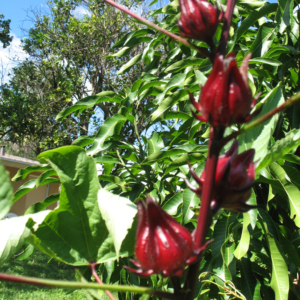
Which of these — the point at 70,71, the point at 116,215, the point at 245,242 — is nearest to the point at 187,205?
the point at 245,242

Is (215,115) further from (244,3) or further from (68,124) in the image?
(68,124)

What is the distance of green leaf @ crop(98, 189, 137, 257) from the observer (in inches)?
18.9

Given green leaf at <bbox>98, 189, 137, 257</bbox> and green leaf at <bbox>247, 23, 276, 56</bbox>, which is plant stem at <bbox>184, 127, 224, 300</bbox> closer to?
green leaf at <bbox>98, 189, 137, 257</bbox>

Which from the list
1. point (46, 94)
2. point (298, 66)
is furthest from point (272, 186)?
point (46, 94)

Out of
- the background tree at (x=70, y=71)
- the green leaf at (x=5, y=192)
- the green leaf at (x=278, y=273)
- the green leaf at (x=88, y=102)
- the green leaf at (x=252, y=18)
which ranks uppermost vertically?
the background tree at (x=70, y=71)

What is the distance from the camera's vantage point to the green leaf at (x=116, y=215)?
479 millimetres

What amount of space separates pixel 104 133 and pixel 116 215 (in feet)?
3.93

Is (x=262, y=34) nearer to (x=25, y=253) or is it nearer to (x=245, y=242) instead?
(x=245, y=242)

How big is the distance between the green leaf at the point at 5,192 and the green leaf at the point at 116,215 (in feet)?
0.50

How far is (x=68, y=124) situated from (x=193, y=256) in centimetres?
1112

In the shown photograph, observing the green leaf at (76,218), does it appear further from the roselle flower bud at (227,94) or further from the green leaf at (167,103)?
the green leaf at (167,103)

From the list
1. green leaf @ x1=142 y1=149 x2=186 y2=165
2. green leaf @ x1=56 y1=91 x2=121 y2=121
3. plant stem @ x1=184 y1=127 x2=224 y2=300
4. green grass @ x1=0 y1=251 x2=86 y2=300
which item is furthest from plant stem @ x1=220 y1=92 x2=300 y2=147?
green grass @ x1=0 y1=251 x2=86 y2=300

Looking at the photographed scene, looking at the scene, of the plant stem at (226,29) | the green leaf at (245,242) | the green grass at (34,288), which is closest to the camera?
the plant stem at (226,29)

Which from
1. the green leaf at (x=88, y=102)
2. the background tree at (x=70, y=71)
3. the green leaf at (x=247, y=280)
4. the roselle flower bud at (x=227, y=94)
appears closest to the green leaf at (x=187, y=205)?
the green leaf at (x=247, y=280)
